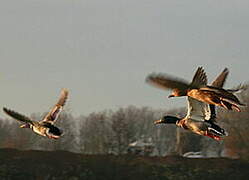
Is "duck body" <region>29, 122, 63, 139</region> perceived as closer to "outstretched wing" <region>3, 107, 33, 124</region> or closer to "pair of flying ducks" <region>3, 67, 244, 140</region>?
"pair of flying ducks" <region>3, 67, 244, 140</region>

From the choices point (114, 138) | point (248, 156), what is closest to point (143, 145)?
point (114, 138)

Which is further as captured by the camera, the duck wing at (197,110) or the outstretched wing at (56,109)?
the outstretched wing at (56,109)

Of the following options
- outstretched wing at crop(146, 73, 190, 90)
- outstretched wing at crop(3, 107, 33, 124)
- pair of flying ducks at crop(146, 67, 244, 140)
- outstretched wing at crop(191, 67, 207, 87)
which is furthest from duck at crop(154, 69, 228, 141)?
outstretched wing at crop(3, 107, 33, 124)

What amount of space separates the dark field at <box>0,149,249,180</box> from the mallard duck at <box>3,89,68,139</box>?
79.9 feet

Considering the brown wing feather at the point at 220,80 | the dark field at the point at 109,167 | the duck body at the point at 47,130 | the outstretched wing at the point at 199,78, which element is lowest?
the outstretched wing at the point at 199,78

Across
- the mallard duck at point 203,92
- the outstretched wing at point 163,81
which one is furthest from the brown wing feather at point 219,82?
the outstretched wing at point 163,81

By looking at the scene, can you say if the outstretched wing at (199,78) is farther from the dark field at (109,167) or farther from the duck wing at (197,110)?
the dark field at (109,167)

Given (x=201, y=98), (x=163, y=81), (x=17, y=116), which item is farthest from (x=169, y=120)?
(x=163, y=81)

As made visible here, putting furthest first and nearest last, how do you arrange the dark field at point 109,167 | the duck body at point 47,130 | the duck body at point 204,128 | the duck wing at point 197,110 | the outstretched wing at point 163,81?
the dark field at point 109,167 → the duck body at point 47,130 → the duck wing at point 197,110 → the duck body at point 204,128 → the outstretched wing at point 163,81

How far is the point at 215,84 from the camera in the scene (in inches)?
534

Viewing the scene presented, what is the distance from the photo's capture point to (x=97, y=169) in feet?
144

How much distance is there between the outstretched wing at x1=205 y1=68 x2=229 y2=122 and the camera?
13612 mm

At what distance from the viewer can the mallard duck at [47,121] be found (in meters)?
15.2

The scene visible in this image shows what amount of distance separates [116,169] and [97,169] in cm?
155
